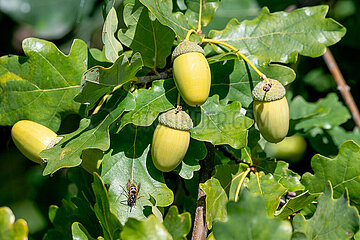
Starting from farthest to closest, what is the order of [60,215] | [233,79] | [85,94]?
[60,215] → [233,79] → [85,94]

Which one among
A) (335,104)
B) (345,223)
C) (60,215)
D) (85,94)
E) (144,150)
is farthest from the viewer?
(335,104)

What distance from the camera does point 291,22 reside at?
4.53ft

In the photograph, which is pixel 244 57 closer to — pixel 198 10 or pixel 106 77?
pixel 198 10

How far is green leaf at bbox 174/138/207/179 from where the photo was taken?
123 centimetres

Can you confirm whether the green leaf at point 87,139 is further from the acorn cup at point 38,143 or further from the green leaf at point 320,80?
the green leaf at point 320,80

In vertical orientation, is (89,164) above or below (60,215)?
above

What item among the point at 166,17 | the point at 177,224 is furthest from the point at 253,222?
the point at 166,17

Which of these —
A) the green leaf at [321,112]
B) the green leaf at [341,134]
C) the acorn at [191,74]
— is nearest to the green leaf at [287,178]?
the acorn at [191,74]

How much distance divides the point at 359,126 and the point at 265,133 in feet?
3.02

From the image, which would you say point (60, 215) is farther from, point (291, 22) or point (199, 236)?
point (291, 22)

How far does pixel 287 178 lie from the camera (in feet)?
4.38

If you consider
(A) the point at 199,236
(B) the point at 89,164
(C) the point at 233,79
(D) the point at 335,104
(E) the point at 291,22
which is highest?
(E) the point at 291,22

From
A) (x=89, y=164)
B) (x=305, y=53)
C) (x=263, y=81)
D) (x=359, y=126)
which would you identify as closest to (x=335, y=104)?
(x=359, y=126)

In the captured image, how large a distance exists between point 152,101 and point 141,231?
432 mm
